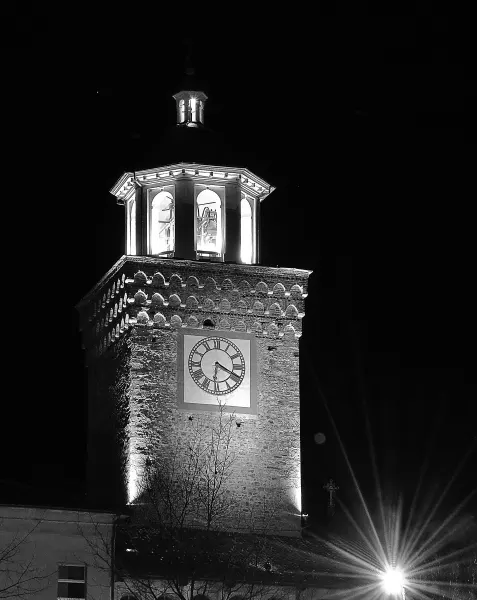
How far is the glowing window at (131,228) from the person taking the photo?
2571 inches

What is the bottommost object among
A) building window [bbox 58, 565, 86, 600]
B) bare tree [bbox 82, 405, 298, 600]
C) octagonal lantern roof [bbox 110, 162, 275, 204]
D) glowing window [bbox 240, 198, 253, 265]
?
building window [bbox 58, 565, 86, 600]

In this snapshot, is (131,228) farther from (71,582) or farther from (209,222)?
(71,582)

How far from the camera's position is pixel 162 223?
6494 cm

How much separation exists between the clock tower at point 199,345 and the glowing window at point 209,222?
0.03 meters

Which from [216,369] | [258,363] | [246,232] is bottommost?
[216,369]

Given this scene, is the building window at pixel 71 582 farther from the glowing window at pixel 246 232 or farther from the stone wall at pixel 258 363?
the glowing window at pixel 246 232

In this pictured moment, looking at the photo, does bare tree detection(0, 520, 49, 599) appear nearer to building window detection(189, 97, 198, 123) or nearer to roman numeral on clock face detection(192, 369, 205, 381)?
roman numeral on clock face detection(192, 369, 205, 381)

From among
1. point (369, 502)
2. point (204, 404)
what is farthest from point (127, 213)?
point (369, 502)

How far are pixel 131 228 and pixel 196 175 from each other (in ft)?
9.53

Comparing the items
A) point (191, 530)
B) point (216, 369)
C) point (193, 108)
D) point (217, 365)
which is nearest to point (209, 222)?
point (193, 108)

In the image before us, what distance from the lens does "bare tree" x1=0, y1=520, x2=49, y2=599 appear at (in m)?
57.0

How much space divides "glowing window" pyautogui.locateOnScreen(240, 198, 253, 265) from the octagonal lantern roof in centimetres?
49

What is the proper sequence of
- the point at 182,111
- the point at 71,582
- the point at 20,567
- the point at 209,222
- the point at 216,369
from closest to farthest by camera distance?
the point at 20,567 < the point at 71,582 < the point at 216,369 < the point at 209,222 < the point at 182,111

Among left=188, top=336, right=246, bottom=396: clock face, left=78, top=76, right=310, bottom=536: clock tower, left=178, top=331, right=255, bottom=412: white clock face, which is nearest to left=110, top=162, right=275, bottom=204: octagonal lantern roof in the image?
left=78, top=76, right=310, bottom=536: clock tower
